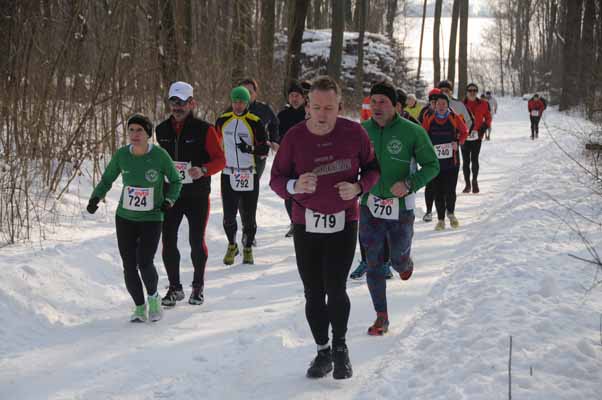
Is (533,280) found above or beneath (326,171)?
beneath

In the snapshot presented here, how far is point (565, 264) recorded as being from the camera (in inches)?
275

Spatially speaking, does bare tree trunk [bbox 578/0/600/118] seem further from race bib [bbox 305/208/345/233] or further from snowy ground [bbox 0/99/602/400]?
race bib [bbox 305/208/345/233]

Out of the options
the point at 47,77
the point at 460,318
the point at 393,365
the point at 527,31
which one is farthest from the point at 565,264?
the point at 527,31

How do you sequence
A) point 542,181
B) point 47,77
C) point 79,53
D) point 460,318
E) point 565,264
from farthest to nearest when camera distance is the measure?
point 542,181 < point 79,53 < point 47,77 < point 565,264 < point 460,318

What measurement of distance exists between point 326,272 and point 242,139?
12.9 feet

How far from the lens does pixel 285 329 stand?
19.1 ft

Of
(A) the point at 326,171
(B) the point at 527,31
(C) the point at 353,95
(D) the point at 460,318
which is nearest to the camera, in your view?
(A) the point at 326,171

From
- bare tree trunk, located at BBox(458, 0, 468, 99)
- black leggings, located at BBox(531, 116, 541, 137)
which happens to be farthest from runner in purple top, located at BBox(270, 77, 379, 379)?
bare tree trunk, located at BBox(458, 0, 468, 99)

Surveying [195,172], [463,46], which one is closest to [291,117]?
[195,172]

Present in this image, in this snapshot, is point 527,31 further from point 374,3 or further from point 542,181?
point 542,181

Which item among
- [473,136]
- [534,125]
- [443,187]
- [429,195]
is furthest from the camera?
[534,125]

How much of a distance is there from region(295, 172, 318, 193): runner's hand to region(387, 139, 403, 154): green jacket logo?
1609 mm

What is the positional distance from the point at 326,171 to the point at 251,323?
2.09 meters

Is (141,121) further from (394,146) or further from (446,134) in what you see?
(446,134)
